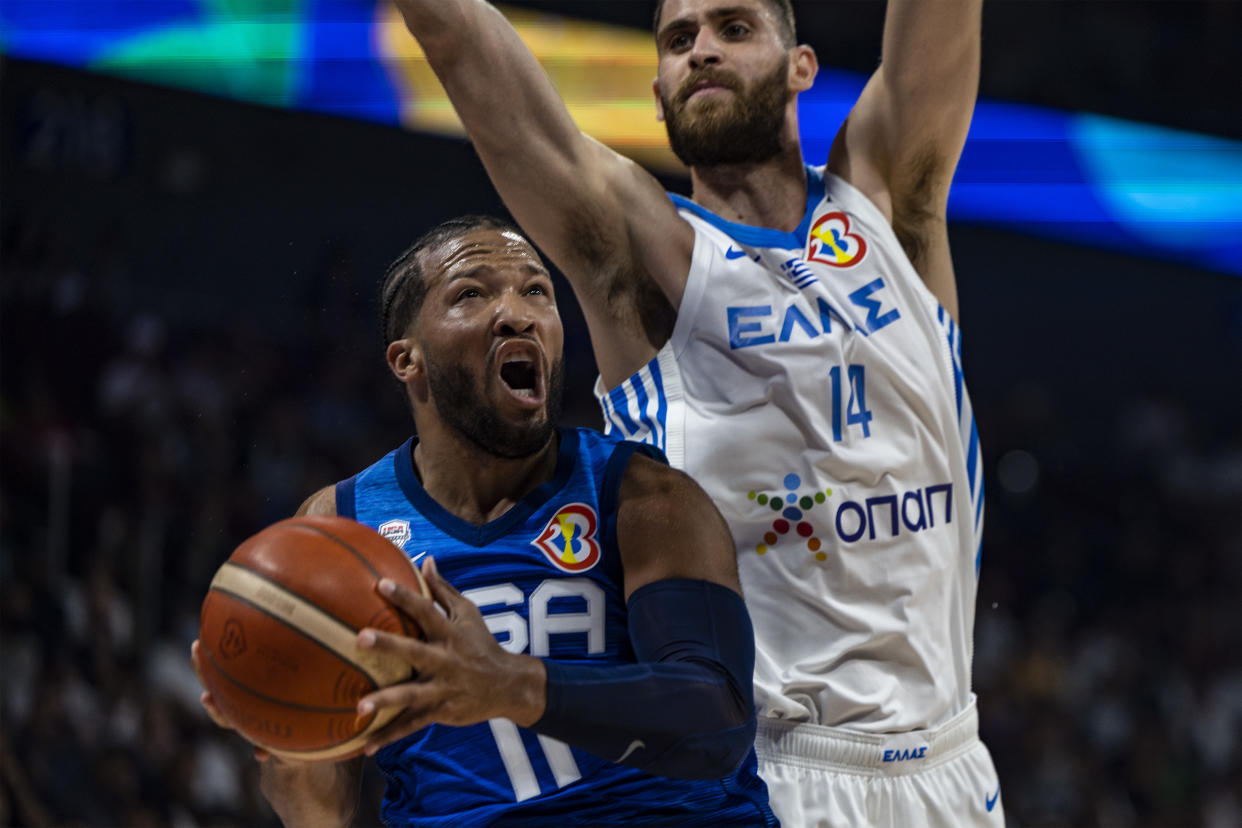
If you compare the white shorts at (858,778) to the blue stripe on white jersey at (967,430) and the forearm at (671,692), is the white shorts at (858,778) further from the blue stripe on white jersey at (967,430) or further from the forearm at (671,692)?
the forearm at (671,692)

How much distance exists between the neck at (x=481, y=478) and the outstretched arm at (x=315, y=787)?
0.77ft

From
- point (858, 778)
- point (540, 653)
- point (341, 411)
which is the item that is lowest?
point (858, 778)

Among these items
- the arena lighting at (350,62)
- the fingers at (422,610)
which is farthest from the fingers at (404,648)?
the arena lighting at (350,62)

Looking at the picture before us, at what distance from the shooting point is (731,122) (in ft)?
10.5

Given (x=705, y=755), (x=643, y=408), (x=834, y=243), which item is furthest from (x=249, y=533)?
(x=705, y=755)

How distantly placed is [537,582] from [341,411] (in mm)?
5619

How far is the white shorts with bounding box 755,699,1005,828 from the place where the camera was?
9.23ft

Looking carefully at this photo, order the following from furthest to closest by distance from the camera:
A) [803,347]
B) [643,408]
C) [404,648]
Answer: [643,408]
[803,347]
[404,648]

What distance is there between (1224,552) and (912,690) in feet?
30.5

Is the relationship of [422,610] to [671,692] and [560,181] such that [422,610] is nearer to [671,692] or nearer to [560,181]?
[671,692]

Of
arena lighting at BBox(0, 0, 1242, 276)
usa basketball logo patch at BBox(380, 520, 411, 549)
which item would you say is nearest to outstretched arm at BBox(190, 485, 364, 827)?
usa basketball logo patch at BBox(380, 520, 411, 549)

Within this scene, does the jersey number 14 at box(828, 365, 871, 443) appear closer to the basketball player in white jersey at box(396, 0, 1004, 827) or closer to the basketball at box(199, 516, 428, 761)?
the basketball player in white jersey at box(396, 0, 1004, 827)

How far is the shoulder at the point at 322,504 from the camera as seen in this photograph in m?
2.63

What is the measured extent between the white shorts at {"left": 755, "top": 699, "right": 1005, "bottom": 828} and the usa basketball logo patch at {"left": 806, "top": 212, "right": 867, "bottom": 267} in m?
1.05
